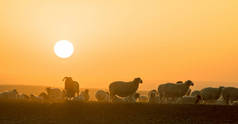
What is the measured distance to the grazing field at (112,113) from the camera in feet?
82.4

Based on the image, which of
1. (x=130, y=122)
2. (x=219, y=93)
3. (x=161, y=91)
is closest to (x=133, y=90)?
(x=161, y=91)

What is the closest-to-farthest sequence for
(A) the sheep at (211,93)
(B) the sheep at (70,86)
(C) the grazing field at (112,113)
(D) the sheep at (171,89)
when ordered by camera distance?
(C) the grazing field at (112,113)
(B) the sheep at (70,86)
(D) the sheep at (171,89)
(A) the sheep at (211,93)

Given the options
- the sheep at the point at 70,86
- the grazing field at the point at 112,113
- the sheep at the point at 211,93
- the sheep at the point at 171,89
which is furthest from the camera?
the sheep at the point at 211,93

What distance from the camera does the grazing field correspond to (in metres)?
25.1

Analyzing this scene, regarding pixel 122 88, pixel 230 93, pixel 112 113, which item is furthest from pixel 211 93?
pixel 112 113

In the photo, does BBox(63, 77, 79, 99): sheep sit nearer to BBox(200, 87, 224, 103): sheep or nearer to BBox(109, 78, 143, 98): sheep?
BBox(109, 78, 143, 98): sheep

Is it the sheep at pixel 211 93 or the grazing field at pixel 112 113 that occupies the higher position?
the sheep at pixel 211 93

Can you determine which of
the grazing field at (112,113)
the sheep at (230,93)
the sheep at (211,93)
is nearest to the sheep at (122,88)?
the sheep at (211,93)

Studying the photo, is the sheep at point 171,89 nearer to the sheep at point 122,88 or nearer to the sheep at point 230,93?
the sheep at point 122,88

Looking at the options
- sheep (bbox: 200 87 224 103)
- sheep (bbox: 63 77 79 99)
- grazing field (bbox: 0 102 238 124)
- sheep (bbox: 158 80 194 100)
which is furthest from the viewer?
sheep (bbox: 200 87 224 103)

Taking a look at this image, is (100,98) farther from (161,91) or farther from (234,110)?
(234,110)

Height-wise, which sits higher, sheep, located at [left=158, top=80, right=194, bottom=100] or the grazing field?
sheep, located at [left=158, top=80, right=194, bottom=100]

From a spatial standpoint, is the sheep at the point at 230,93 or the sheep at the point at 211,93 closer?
the sheep at the point at 230,93

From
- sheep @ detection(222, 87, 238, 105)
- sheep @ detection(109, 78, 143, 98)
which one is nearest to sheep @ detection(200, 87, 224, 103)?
sheep @ detection(222, 87, 238, 105)
